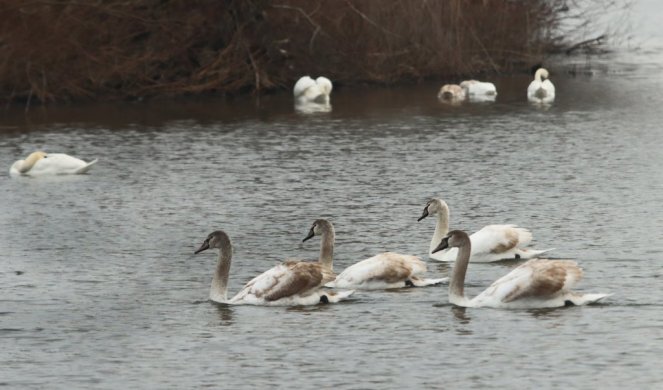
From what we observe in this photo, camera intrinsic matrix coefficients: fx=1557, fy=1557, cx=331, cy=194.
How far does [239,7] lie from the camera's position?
1423 inches

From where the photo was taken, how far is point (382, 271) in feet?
47.7

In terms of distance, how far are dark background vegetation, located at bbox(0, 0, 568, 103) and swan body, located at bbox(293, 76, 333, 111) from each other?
50.4 inches

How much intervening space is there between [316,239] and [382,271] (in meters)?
3.50

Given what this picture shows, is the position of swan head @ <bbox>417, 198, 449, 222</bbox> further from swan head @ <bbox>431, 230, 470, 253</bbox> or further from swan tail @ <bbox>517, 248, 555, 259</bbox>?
swan head @ <bbox>431, 230, 470, 253</bbox>

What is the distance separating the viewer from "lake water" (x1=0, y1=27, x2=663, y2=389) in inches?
472

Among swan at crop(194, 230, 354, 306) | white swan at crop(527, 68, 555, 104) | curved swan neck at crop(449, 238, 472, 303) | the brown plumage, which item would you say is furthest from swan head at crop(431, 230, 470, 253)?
white swan at crop(527, 68, 555, 104)

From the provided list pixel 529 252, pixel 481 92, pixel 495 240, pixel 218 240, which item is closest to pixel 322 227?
pixel 218 240

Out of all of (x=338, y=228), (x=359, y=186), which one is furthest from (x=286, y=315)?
(x=359, y=186)

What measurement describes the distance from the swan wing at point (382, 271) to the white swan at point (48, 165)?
32.5 feet

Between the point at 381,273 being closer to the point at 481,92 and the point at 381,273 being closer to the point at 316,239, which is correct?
the point at 316,239

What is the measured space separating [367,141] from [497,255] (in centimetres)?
1169

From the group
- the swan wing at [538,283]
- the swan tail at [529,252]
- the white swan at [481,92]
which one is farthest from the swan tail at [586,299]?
the white swan at [481,92]

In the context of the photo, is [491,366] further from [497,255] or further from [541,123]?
[541,123]

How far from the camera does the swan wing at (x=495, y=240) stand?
15834 mm
